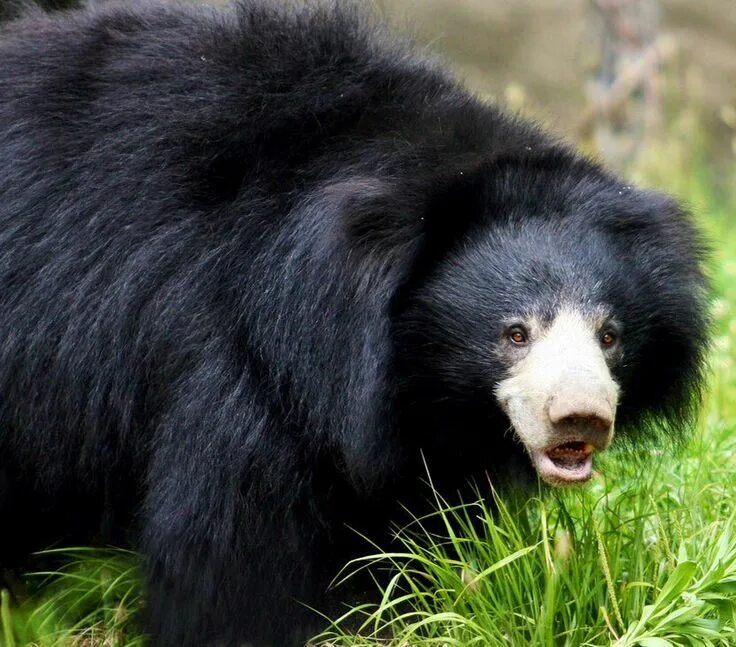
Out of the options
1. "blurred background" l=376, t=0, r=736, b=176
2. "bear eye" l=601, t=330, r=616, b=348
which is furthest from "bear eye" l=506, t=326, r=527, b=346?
"blurred background" l=376, t=0, r=736, b=176

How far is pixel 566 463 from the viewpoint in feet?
11.2

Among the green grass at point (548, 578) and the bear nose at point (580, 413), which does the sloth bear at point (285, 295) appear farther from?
the green grass at point (548, 578)

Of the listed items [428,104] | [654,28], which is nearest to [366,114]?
[428,104]

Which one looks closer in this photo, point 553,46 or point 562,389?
point 562,389

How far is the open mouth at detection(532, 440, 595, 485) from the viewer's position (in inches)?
134

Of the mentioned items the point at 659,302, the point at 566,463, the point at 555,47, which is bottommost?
the point at 566,463

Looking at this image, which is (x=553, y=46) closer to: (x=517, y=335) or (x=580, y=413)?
(x=517, y=335)

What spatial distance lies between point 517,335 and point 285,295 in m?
0.69

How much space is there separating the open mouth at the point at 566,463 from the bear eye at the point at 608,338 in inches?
13.0

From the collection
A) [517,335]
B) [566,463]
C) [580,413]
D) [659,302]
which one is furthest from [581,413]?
[659,302]

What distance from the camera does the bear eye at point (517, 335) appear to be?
3525mm

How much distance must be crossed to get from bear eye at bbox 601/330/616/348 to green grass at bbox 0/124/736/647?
1.63 feet

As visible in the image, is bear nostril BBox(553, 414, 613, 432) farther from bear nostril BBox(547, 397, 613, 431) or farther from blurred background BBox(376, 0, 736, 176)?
blurred background BBox(376, 0, 736, 176)

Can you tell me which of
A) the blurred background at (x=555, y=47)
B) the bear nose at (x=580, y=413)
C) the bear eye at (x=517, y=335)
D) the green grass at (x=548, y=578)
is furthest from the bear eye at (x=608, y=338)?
the blurred background at (x=555, y=47)
